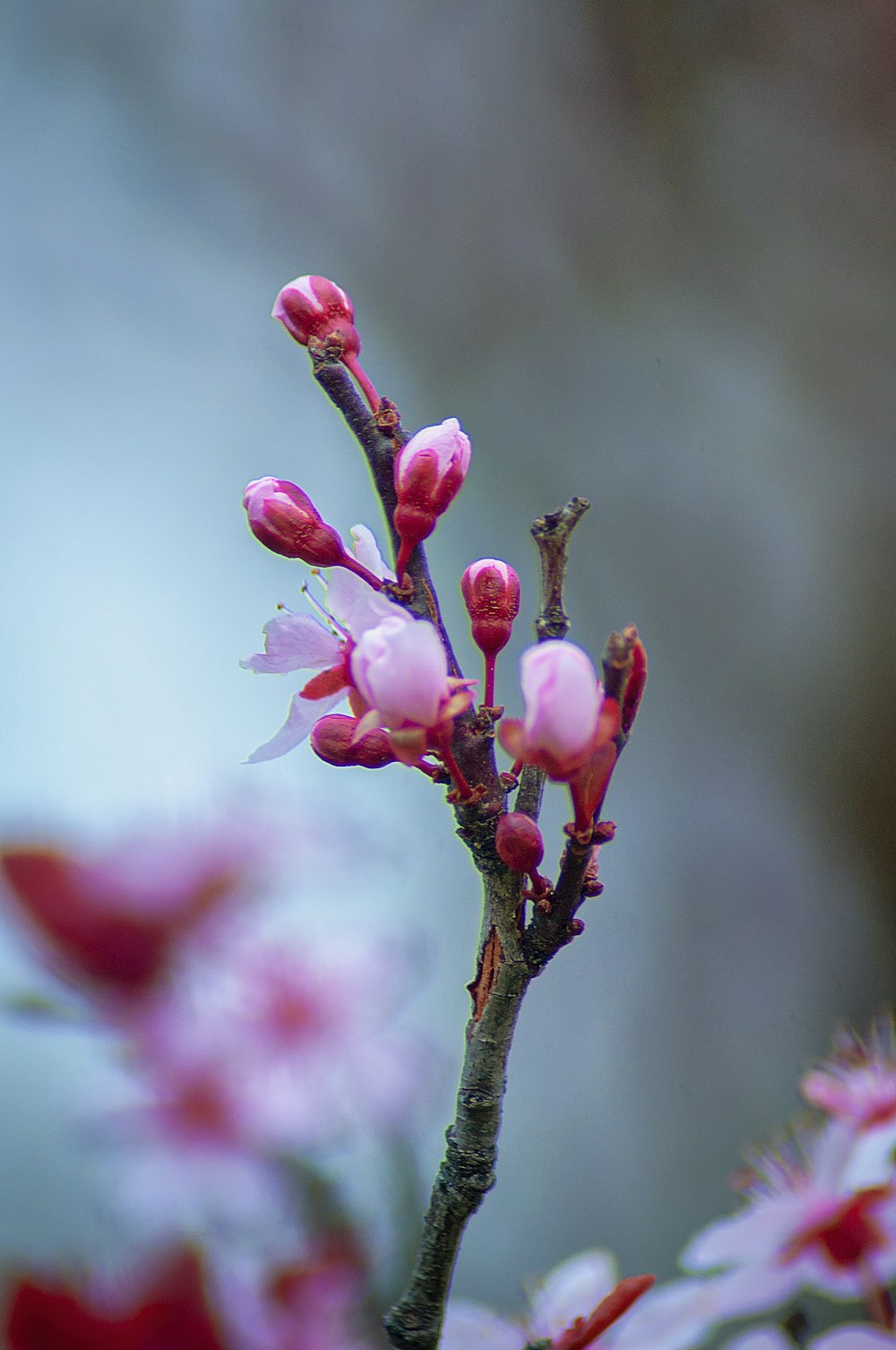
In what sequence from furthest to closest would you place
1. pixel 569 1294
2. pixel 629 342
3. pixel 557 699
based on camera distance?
pixel 629 342 → pixel 569 1294 → pixel 557 699

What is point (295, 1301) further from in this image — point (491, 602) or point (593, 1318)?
point (491, 602)

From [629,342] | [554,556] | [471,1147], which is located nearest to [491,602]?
[554,556]

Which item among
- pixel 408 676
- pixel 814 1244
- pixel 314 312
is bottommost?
pixel 814 1244

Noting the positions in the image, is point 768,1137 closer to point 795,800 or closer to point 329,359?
point 795,800

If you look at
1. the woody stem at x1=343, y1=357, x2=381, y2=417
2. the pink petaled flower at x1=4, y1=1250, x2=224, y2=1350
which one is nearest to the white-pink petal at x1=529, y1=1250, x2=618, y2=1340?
the pink petaled flower at x1=4, y1=1250, x2=224, y2=1350

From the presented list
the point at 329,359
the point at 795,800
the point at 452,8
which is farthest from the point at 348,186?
the point at 329,359

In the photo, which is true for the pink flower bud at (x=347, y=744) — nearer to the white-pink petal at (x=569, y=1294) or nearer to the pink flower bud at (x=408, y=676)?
the pink flower bud at (x=408, y=676)
